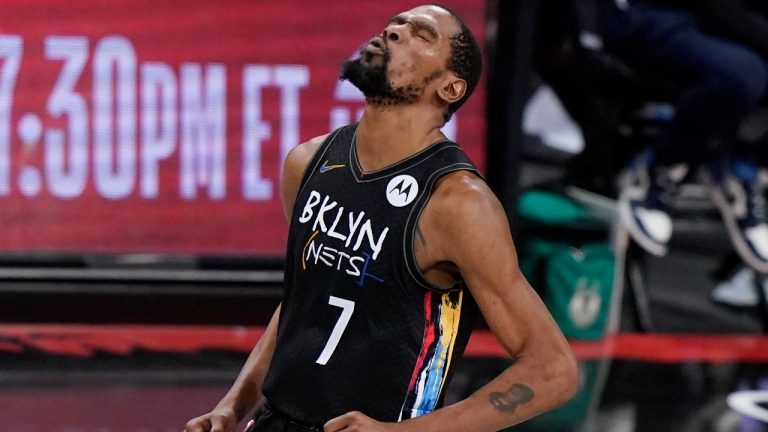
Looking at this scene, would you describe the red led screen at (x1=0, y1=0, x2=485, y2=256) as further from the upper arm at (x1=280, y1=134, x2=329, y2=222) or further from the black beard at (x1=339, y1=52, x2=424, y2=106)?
the black beard at (x1=339, y1=52, x2=424, y2=106)

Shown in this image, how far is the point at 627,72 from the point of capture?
200 inches

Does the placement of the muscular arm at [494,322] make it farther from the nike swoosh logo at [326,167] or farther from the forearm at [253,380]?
the forearm at [253,380]

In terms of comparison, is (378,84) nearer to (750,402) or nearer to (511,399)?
(511,399)

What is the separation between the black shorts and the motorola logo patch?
370 millimetres

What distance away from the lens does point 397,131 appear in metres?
1.98

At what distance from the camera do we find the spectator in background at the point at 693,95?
5.01 meters

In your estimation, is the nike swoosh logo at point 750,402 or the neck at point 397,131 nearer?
the neck at point 397,131

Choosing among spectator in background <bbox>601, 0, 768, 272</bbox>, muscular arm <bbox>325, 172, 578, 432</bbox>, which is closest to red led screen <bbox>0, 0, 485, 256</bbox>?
spectator in background <bbox>601, 0, 768, 272</bbox>

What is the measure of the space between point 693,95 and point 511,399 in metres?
3.41

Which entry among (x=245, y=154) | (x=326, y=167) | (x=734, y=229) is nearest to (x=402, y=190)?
(x=326, y=167)

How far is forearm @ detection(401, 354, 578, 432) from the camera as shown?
1821mm

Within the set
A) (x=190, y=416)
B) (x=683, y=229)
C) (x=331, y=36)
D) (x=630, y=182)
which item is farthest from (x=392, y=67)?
(x=683, y=229)

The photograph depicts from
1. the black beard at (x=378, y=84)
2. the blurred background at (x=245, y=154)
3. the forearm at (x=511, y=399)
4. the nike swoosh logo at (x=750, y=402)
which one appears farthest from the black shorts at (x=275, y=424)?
the nike swoosh logo at (x=750, y=402)

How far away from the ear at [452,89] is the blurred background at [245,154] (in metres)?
2.51
